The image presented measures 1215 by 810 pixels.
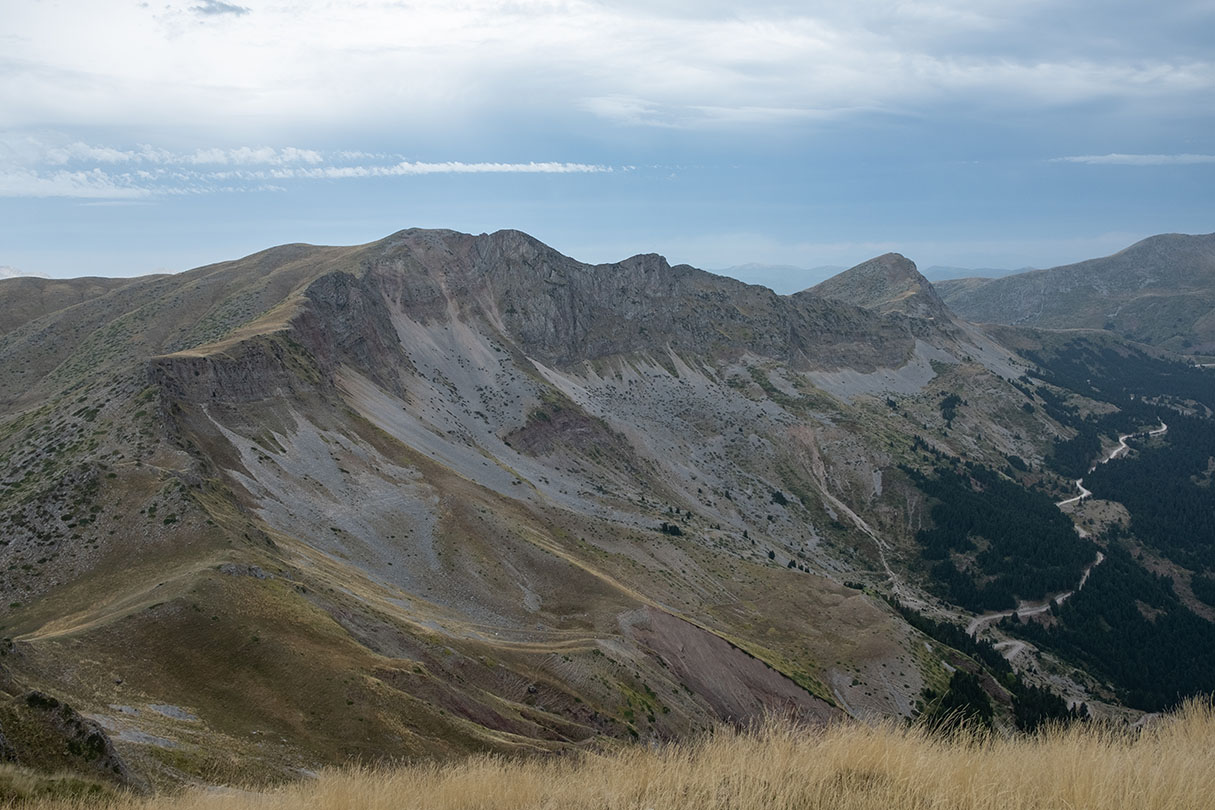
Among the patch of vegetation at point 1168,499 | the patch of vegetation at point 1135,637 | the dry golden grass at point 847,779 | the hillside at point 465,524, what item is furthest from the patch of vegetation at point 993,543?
the dry golden grass at point 847,779

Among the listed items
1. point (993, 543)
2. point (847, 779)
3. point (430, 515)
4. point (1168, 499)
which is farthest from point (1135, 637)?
point (847, 779)

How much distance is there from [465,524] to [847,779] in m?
60.8

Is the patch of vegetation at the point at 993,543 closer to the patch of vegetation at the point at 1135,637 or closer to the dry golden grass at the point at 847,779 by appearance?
the patch of vegetation at the point at 1135,637

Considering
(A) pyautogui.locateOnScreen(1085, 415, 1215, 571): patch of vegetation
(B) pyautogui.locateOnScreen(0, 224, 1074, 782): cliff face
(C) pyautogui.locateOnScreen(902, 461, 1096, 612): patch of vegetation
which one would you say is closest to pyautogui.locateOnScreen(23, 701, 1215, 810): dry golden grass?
(B) pyautogui.locateOnScreen(0, 224, 1074, 782): cliff face

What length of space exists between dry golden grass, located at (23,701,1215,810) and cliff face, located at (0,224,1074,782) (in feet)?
39.8

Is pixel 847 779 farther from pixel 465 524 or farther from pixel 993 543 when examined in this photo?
pixel 993 543

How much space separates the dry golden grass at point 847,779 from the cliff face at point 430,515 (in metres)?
12.1

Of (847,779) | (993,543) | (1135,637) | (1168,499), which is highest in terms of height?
(847,779)

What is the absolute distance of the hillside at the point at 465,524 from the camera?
2850 cm

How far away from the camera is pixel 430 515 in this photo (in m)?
67.3

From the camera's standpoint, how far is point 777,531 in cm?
12631

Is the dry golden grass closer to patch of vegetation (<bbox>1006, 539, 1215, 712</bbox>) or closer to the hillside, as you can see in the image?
the hillside

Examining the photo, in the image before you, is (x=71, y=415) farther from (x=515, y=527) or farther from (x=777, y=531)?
(x=777, y=531)

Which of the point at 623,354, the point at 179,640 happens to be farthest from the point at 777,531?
the point at 179,640
